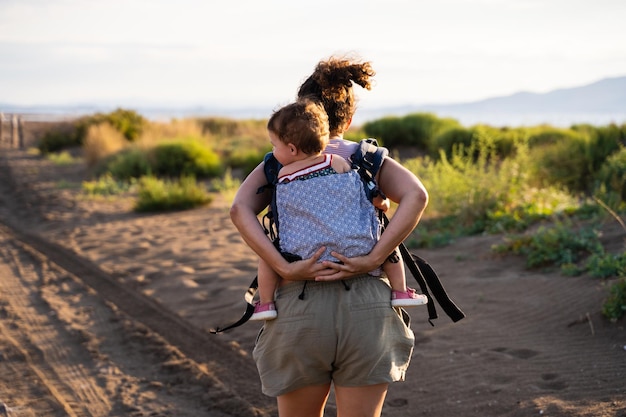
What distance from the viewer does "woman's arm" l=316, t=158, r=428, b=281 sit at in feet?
9.72

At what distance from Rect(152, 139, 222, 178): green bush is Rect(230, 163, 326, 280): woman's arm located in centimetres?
1586

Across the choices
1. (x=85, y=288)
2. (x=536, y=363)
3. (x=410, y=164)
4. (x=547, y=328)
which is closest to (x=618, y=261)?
(x=547, y=328)

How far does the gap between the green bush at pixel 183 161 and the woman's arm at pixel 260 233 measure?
52.0 ft

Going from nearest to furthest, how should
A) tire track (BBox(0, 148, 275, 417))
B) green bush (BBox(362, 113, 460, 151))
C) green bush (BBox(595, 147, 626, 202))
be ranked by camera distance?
tire track (BBox(0, 148, 275, 417)), green bush (BBox(595, 147, 626, 202)), green bush (BBox(362, 113, 460, 151))

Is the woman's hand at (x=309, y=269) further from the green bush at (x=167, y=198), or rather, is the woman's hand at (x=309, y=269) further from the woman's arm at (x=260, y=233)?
the green bush at (x=167, y=198)

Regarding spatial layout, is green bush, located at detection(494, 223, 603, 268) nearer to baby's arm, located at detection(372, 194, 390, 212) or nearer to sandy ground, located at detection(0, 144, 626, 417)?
sandy ground, located at detection(0, 144, 626, 417)

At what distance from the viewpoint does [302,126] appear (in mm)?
2934

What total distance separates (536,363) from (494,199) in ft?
16.8

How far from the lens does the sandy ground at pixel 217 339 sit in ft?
17.3

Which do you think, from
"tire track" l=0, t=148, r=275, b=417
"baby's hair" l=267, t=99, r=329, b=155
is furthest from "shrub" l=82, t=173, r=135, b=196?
"baby's hair" l=267, t=99, r=329, b=155

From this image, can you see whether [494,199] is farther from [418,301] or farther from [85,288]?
[418,301]

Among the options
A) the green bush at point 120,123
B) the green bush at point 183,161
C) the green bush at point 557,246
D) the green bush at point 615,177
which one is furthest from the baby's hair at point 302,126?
the green bush at point 120,123

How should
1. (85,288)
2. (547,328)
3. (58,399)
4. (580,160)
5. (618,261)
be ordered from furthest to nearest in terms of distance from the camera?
(580,160) → (85,288) → (618,261) → (547,328) → (58,399)

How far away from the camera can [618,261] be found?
6914mm
